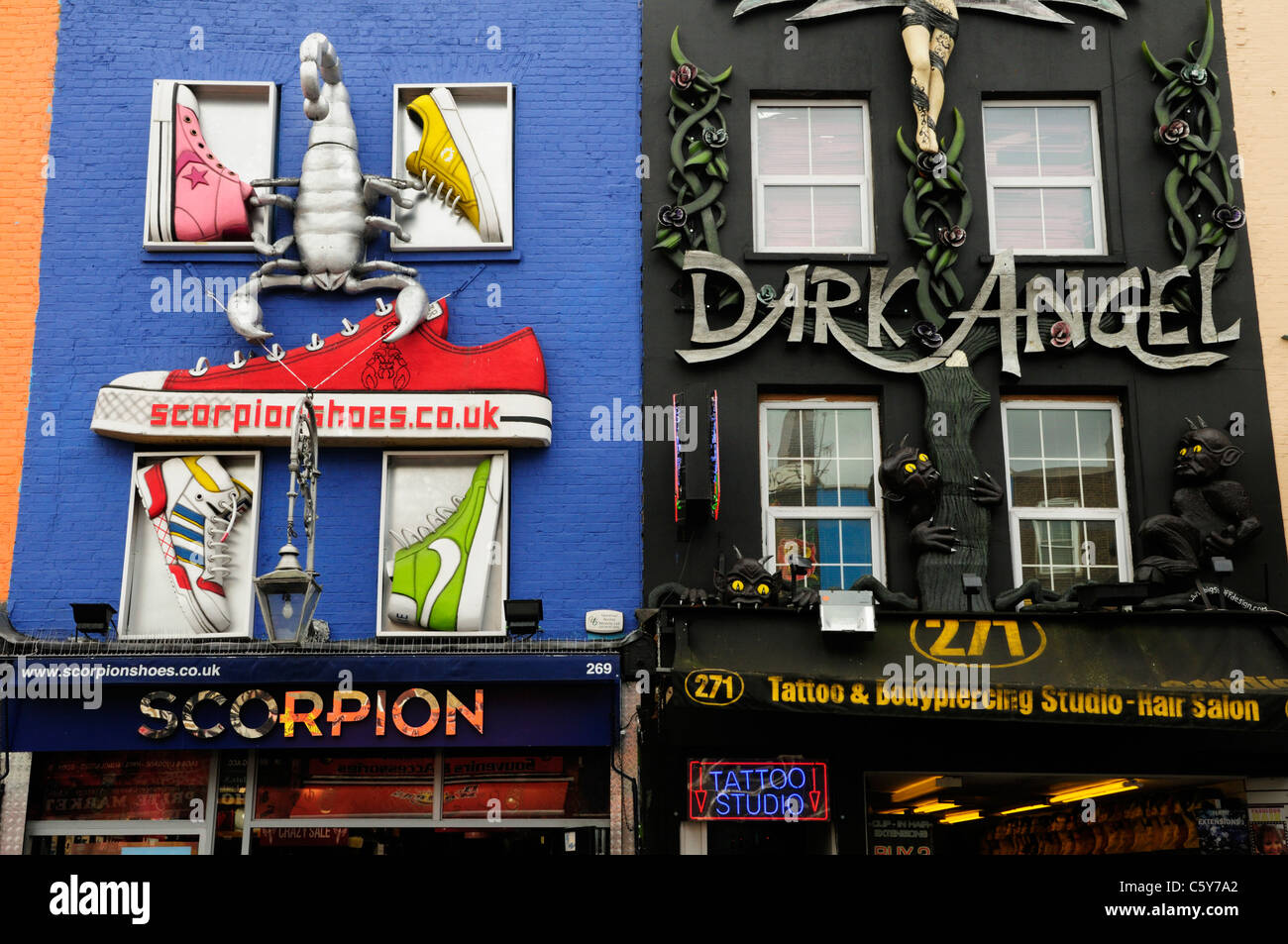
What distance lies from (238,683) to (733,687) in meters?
4.20

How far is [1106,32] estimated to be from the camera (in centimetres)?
1303

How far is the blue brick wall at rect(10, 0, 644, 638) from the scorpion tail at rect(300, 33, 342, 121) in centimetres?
54

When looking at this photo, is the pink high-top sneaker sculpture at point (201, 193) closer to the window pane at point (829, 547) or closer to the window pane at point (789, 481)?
the window pane at point (789, 481)

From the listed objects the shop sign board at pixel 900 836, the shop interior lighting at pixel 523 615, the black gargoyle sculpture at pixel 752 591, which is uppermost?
the black gargoyle sculpture at pixel 752 591

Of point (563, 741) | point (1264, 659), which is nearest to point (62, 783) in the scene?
point (563, 741)

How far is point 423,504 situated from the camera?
11.9 metres

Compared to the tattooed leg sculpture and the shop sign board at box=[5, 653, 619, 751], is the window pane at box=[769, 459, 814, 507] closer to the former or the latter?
the shop sign board at box=[5, 653, 619, 751]

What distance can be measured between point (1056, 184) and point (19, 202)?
10261 millimetres

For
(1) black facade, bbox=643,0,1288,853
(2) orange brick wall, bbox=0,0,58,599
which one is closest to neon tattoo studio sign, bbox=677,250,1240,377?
(1) black facade, bbox=643,0,1288,853

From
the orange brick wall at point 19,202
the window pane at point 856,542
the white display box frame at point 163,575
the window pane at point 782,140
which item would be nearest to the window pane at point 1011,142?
the window pane at point 782,140

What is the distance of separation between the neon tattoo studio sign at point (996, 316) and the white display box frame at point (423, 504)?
2288mm

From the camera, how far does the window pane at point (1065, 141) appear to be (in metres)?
12.9

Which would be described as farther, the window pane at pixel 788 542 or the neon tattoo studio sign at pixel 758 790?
the window pane at pixel 788 542

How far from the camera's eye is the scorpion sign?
39.7 ft
